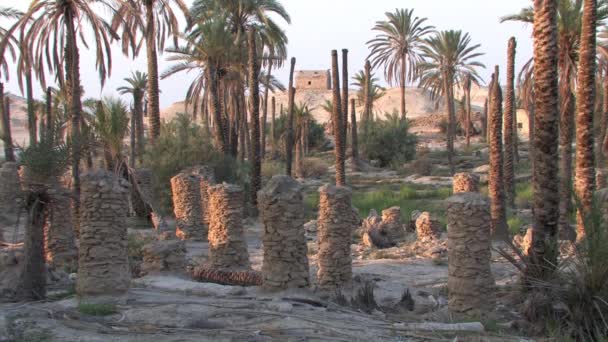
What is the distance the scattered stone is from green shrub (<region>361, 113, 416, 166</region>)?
31.2 metres

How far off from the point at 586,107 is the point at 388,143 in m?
30.3

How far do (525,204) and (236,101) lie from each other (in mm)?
14381

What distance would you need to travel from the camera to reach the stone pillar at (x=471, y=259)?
1027 cm

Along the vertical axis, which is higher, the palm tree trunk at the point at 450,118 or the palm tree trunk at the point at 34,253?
the palm tree trunk at the point at 450,118

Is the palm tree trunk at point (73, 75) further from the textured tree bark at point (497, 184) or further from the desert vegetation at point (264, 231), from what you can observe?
the textured tree bark at point (497, 184)

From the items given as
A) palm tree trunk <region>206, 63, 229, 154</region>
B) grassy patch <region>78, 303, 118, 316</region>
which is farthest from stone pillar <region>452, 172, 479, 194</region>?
palm tree trunk <region>206, 63, 229, 154</region>

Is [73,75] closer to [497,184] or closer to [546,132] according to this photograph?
[497,184]

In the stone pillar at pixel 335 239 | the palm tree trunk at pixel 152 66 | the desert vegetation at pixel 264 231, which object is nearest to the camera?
the desert vegetation at pixel 264 231

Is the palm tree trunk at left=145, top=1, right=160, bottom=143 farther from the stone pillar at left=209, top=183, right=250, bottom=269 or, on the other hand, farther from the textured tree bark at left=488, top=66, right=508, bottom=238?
the textured tree bark at left=488, top=66, right=508, bottom=238

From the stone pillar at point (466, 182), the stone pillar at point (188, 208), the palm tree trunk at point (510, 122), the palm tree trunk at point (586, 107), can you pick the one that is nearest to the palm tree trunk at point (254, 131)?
the stone pillar at point (188, 208)

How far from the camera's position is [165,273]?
13109mm

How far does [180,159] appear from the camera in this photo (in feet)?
80.2

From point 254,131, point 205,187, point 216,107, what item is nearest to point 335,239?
point 205,187

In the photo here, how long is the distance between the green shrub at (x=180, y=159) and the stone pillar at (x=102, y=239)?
1293 cm
